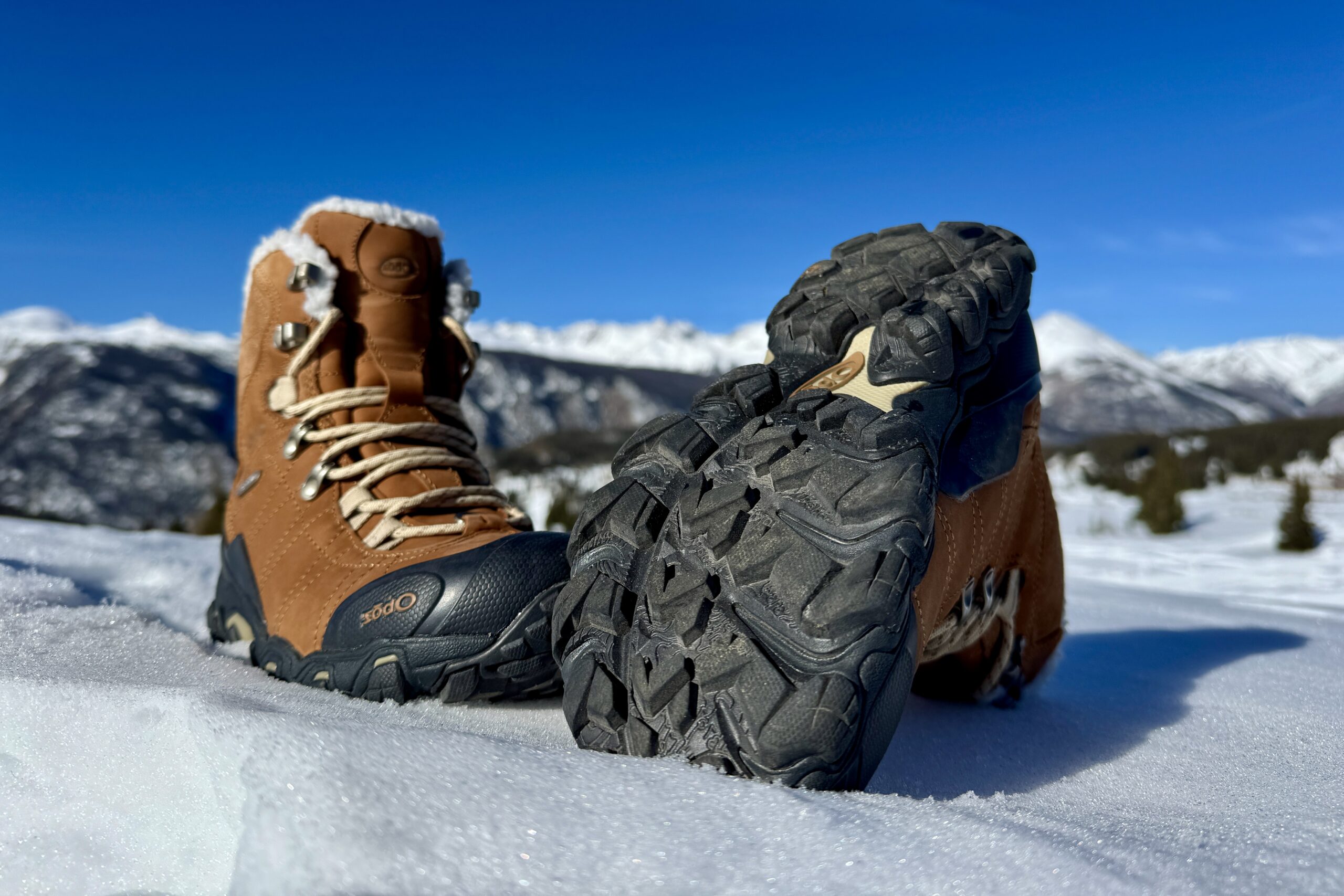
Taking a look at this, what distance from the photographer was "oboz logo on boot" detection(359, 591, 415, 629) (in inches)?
40.5

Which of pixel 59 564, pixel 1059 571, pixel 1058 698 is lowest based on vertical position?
pixel 59 564

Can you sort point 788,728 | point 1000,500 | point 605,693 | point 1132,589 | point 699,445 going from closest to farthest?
point 788,728 < point 605,693 < point 699,445 < point 1000,500 < point 1132,589

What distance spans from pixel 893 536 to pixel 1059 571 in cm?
71

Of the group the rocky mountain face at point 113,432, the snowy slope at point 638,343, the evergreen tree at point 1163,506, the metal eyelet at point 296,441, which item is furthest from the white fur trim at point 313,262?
the snowy slope at point 638,343

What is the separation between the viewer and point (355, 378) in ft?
4.69

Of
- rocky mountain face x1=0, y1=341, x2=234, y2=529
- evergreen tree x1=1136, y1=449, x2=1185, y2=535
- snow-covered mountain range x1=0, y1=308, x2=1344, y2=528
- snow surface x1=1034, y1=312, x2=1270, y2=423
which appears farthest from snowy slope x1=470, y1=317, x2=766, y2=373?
evergreen tree x1=1136, y1=449, x2=1185, y2=535

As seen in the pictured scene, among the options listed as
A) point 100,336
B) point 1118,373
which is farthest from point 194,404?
point 1118,373

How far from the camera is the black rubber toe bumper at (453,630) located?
3.31 ft

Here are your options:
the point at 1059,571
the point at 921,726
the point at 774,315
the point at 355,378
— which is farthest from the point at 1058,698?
the point at 355,378

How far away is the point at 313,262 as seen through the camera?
138 cm

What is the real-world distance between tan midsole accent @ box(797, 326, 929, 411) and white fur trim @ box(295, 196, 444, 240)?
826 mm

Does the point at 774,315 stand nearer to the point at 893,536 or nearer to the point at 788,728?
the point at 893,536

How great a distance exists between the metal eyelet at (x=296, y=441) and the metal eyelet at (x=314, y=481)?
0.20ft

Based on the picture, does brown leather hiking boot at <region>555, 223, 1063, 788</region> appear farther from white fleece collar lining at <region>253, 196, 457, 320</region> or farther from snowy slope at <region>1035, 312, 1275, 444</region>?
snowy slope at <region>1035, 312, 1275, 444</region>
